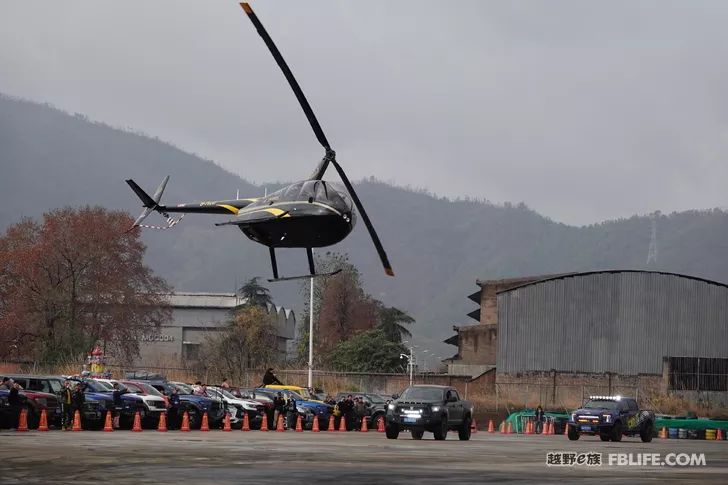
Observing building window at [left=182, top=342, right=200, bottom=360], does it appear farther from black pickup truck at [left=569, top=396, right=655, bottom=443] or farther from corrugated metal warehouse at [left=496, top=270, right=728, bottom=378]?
black pickup truck at [left=569, top=396, right=655, bottom=443]

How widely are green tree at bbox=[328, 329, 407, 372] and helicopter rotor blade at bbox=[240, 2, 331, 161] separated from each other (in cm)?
7822

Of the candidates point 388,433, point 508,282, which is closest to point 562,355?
point 508,282

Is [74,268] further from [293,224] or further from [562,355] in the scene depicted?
[293,224]

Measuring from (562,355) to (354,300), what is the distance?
42.1m

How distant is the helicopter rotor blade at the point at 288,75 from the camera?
3194cm

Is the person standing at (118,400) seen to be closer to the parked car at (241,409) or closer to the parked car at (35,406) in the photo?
the parked car at (35,406)

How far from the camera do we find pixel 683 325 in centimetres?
9150

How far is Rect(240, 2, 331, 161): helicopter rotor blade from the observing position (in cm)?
3194

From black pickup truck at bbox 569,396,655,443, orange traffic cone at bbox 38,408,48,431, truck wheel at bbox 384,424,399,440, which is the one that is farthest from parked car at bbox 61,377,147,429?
black pickup truck at bbox 569,396,655,443

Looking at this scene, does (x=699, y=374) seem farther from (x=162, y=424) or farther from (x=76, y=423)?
(x=76, y=423)

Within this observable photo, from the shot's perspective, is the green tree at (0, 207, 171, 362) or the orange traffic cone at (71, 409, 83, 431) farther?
the green tree at (0, 207, 171, 362)

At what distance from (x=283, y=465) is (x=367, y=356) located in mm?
93425

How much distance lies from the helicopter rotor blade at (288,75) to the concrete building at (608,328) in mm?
57055

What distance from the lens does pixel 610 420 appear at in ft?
140
